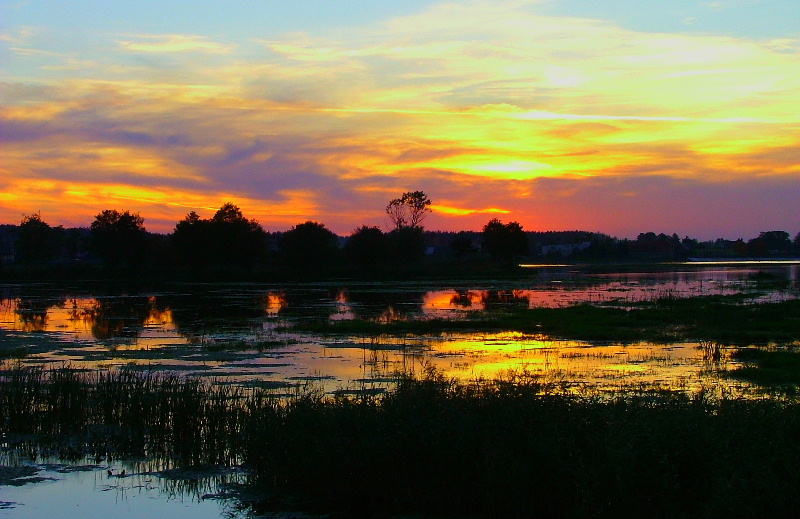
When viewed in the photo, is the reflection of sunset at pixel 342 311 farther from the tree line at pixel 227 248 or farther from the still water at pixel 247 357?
the tree line at pixel 227 248

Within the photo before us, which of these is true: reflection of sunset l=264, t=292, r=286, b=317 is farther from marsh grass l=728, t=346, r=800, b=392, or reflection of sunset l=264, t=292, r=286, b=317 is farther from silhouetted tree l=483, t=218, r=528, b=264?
silhouetted tree l=483, t=218, r=528, b=264

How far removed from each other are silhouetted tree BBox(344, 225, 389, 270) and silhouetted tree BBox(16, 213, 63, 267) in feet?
150

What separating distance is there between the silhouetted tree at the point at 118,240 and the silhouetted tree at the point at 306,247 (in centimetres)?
1829

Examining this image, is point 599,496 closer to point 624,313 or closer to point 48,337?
point 48,337

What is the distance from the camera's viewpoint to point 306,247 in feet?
324

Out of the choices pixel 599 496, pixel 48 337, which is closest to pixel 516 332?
pixel 48 337

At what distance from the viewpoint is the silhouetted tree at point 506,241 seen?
119 m

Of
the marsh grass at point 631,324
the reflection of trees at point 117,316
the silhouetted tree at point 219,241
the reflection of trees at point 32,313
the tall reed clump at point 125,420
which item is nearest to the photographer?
the tall reed clump at point 125,420

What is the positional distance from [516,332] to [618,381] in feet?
42.6

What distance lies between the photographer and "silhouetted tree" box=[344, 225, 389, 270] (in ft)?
331

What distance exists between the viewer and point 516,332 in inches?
1214

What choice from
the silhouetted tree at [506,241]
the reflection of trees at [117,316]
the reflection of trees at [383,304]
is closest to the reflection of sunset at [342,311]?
the reflection of trees at [383,304]

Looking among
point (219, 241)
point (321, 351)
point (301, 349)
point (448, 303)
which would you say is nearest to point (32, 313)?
point (301, 349)

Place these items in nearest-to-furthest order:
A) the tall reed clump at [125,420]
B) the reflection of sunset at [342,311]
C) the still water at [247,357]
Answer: the still water at [247,357] < the tall reed clump at [125,420] < the reflection of sunset at [342,311]
